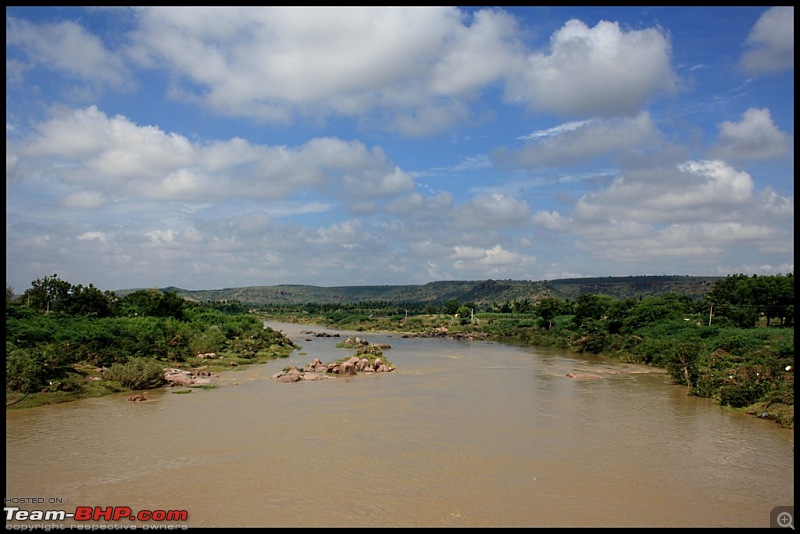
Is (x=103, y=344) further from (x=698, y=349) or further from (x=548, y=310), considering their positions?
(x=548, y=310)

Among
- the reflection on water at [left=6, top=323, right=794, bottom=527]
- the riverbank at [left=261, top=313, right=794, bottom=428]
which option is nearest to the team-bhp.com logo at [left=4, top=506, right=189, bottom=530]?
the reflection on water at [left=6, top=323, right=794, bottom=527]

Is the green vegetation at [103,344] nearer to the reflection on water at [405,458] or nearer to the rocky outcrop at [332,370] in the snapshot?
the reflection on water at [405,458]

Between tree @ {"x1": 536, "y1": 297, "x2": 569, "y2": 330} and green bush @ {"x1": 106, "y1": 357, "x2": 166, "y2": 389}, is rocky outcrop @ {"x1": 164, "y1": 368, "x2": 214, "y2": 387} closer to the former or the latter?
green bush @ {"x1": 106, "y1": 357, "x2": 166, "y2": 389}

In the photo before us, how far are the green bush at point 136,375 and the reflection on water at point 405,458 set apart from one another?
2332mm

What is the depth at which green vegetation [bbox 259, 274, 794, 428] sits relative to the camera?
821 inches

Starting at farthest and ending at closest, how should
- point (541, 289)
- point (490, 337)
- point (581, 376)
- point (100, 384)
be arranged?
1. point (541, 289)
2. point (490, 337)
3. point (581, 376)
4. point (100, 384)

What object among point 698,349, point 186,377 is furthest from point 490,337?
point 186,377

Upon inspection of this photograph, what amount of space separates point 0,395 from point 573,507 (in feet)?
36.2

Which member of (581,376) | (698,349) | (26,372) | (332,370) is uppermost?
(698,349)

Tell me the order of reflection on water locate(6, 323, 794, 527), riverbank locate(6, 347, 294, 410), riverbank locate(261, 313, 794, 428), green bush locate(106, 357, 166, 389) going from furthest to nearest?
1. green bush locate(106, 357, 166, 389)
2. riverbank locate(261, 313, 794, 428)
3. riverbank locate(6, 347, 294, 410)
4. reflection on water locate(6, 323, 794, 527)

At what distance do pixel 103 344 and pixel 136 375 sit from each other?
5099 mm

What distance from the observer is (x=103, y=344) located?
25969 millimetres

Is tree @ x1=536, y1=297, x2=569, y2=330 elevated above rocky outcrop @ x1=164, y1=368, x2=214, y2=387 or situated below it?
above

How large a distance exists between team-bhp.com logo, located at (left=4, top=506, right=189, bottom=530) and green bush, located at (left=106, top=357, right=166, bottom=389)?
13095mm
